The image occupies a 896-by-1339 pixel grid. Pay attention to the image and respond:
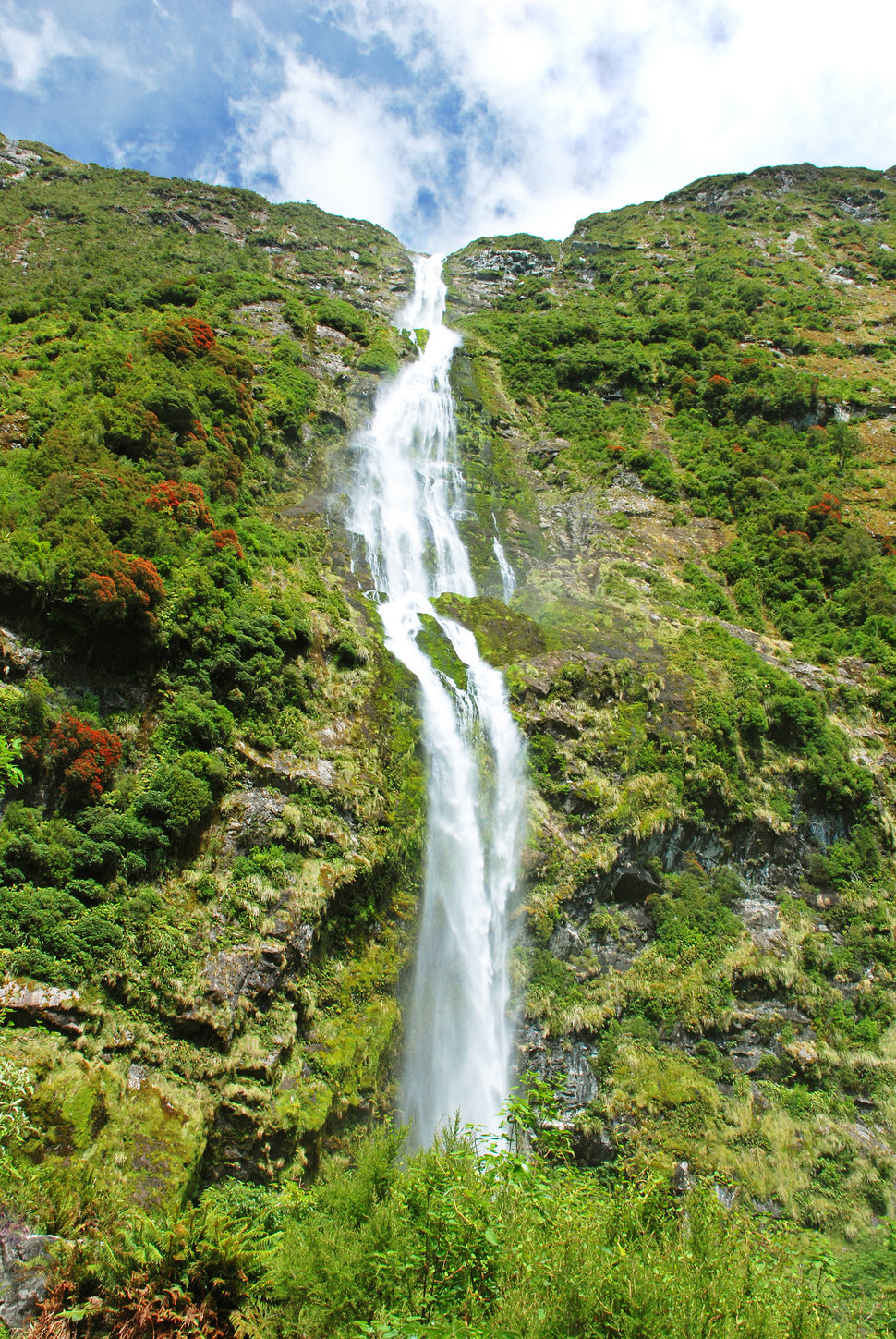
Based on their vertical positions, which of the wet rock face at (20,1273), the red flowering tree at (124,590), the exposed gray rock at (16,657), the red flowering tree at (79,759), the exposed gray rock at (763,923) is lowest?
the wet rock face at (20,1273)

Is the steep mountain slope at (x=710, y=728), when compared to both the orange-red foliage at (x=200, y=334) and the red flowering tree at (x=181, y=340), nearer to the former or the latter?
the orange-red foliage at (x=200, y=334)

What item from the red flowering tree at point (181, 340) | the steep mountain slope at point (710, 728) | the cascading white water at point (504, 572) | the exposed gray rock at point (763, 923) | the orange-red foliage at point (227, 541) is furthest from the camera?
the cascading white water at point (504, 572)

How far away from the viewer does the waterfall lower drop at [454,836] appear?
16.3 m

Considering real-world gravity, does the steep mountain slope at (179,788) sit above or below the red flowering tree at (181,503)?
below

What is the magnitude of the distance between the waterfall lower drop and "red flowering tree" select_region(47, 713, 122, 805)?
343 inches

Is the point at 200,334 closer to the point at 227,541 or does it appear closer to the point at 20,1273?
the point at 227,541

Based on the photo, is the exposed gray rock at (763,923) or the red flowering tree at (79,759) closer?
the red flowering tree at (79,759)

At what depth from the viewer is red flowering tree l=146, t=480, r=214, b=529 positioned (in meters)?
17.8

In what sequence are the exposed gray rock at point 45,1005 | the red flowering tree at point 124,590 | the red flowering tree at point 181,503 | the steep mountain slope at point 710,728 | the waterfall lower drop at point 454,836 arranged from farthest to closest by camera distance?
1. the red flowering tree at point 181,503
2. the steep mountain slope at point 710,728
3. the waterfall lower drop at point 454,836
4. the red flowering tree at point 124,590
5. the exposed gray rock at point 45,1005

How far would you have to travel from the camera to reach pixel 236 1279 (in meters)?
7.68

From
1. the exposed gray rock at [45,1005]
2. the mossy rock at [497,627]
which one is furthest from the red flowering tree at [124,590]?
the mossy rock at [497,627]

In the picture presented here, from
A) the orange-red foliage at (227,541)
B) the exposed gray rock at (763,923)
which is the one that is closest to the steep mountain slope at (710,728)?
the exposed gray rock at (763,923)

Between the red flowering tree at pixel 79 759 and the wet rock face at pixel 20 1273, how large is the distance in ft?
22.0

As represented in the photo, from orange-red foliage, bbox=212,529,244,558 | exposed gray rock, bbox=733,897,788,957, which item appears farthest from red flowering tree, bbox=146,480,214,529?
exposed gray rock, bbox=733,897,788,957
